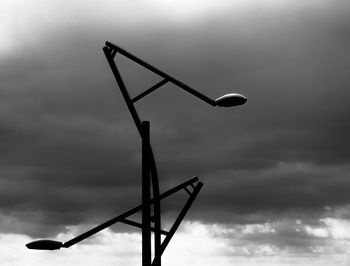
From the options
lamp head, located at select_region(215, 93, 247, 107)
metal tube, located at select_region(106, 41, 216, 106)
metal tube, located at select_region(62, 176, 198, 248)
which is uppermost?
metal tube, located at select_region(106, 41, 216, 106)

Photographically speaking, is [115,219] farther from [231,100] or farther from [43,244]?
[231,100]

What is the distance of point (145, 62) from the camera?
16547 millimetres

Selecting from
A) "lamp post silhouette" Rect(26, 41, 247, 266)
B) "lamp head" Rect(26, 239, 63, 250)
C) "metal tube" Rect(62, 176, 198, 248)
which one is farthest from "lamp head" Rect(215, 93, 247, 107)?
"lamp head" Rect(26, 239, 63, 250)

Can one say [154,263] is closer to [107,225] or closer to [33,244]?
[107,225]

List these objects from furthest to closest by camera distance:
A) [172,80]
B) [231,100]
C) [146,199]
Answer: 1. [172,80]
2. [146,199]
3. [231,100]

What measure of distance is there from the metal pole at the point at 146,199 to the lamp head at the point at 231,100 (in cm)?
174

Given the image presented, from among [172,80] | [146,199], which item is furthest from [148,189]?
[172,80]

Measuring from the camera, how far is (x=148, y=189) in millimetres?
16328

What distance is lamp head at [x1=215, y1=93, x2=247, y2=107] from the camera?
52.1 ft

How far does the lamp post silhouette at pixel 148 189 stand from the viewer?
1605 centimetres

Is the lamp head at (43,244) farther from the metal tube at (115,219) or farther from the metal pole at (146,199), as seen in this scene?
the metal pole at (146,199)

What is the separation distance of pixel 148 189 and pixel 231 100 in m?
2.59

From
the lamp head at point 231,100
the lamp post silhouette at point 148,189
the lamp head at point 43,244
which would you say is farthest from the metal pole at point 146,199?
the lamp head at point 43,244

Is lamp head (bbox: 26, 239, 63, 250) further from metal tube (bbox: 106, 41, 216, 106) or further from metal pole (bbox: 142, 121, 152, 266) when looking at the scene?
metal tube (bbox: 106, 41, 216, 106)
